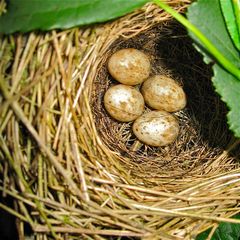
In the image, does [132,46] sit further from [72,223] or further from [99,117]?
[72,223]

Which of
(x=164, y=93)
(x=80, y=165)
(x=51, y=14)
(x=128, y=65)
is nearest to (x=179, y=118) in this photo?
(x=164, y=93)

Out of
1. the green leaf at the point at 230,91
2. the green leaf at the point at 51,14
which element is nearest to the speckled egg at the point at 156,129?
the green leaf at the point at 230,91

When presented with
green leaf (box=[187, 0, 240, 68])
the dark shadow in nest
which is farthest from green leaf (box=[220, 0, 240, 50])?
the dark shadow in nest

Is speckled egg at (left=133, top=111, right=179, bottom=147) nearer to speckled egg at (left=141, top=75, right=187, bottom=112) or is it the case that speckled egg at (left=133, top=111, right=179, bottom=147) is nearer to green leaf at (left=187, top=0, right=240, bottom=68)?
speckled egg at (left=141, top=75, right=187, bottom=112)

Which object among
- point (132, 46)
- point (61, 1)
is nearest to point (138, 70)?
point (132, 46)

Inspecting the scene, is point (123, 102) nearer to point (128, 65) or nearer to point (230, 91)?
point (128, 65)

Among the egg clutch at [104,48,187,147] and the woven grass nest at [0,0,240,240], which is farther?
the egg clutch at [104,48,187,147]
